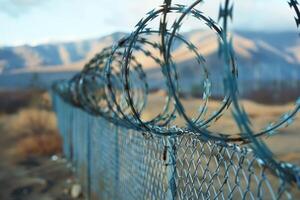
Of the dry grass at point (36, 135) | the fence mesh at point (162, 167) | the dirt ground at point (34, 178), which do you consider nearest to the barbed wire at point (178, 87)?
the fence mesh at point (162, 167)

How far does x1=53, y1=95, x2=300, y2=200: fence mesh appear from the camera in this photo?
2346 mm

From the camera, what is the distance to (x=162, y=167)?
11.6 ft

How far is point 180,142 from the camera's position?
321 cm

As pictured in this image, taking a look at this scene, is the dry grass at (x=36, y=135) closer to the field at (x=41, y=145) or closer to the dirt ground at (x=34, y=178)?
the field at (x=41, y=145)

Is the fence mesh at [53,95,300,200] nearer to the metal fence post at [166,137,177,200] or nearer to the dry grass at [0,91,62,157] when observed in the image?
the metal fence post at [166,137,177,200]

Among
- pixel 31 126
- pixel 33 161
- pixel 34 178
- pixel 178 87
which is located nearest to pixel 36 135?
pixel 31 126

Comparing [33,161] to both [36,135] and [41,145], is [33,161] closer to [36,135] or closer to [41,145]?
[41,145]

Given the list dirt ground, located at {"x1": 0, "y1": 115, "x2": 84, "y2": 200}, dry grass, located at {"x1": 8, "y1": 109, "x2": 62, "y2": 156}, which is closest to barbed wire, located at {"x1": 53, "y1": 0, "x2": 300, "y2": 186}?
dirt ground, located at {"x1": 0, "y1": 115, "x2": 84, "y2": 200}

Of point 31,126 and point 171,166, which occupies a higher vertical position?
point 171,166

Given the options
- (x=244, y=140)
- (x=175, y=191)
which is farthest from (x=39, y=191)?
(x=244, y=140)

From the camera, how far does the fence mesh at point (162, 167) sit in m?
2.35

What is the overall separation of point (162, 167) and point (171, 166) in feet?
0.71

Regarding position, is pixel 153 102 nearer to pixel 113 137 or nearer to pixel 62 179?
pixel 62 179

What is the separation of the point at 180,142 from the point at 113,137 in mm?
2282
